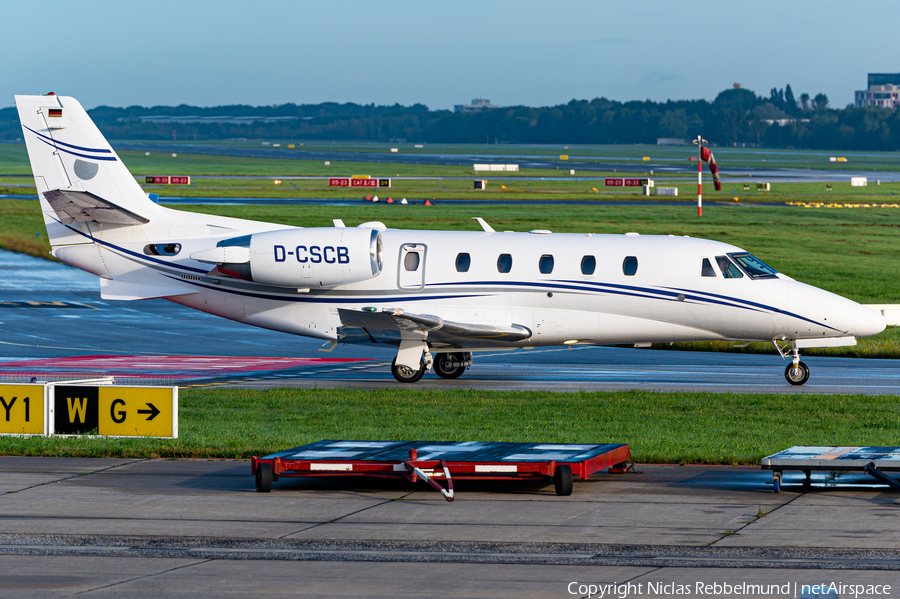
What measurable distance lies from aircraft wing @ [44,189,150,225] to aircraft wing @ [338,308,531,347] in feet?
19.5

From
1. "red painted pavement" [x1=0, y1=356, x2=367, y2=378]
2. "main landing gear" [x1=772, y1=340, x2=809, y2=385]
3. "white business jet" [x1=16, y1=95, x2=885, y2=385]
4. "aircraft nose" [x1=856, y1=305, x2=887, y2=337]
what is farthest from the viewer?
"red painted pavement" [x1=0, y1=356, x2=367, y2=378]

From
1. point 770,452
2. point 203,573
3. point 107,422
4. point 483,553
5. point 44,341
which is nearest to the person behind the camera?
point 203,573

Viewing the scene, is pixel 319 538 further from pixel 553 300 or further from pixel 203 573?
pixel 553 300

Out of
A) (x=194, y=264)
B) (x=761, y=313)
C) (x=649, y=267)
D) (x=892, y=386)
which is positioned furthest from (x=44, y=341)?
(x=892, y=386)

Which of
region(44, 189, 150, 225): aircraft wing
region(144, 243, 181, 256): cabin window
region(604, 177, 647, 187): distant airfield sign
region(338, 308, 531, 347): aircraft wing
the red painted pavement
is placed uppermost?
region(604, 177, 647, 187): distant airfield sign

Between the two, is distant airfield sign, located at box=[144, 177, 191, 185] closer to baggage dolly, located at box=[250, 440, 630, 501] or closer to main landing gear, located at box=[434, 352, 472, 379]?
main landing gear, located at box=[434, 352, 472, 379]

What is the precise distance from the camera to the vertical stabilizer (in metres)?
28.6

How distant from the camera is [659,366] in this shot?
104 feet

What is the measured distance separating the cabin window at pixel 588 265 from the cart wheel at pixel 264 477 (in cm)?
1321

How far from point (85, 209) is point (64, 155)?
1.76 m

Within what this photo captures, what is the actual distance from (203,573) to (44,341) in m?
25.4

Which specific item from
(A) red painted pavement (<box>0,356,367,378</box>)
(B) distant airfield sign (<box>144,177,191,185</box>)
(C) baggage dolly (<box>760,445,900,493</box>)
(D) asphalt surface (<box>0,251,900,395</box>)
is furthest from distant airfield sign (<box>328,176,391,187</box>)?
(C) baggage dolly (<box>760,445,900,493</box>)

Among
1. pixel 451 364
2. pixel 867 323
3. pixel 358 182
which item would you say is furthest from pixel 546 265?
pixel 358 182

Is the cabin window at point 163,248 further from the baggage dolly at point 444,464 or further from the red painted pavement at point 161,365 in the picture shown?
the baggage dolly at point 444,464
